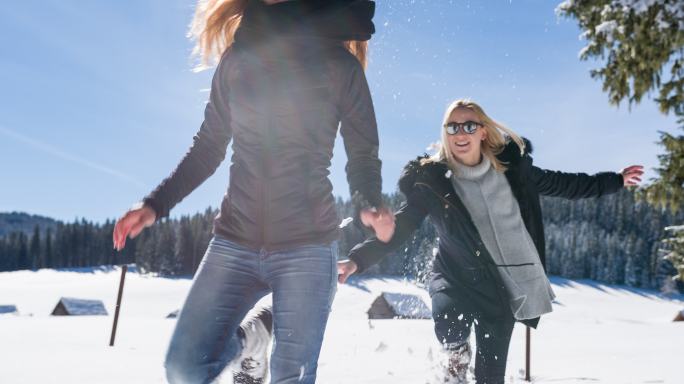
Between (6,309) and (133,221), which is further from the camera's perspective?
(6,309)

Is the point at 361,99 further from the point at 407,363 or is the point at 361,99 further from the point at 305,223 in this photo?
the point at 407,363

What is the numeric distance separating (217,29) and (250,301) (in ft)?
4.49

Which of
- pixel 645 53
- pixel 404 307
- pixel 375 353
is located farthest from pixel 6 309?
pixel 645 53

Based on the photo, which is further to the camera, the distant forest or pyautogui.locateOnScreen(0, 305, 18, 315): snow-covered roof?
the distant forest

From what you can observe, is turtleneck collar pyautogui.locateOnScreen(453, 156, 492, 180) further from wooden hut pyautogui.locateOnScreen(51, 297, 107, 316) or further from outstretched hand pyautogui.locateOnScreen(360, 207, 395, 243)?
wooden hut pyautogui.locateOnScreen(51, 297, 107, 316)

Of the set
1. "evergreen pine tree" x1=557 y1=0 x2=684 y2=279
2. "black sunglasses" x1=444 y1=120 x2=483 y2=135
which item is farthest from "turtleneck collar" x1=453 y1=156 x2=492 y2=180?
"evergreen pine tree" x1=557 y1=0 x2=684 y2=279

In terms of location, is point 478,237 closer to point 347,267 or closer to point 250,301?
point 347,267

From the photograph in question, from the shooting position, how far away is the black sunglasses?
3.96 m

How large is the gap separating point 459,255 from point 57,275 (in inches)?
4289

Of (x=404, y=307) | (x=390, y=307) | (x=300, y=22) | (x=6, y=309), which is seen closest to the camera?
(x=300, y=22)

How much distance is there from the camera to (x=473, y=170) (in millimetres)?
3889

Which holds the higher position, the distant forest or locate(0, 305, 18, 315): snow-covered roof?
the distant forest

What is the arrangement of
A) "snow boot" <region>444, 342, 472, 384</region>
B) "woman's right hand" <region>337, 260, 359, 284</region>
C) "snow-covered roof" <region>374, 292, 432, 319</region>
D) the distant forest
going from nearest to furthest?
1. "woman's right hand" <region>337, 260, 359, 284</region>
2. "snow boot" <region>444, 342, 472, 384</region>
3. "snow-covered roof" <region>374, 292, 432, 319</region>
4. the distant forest

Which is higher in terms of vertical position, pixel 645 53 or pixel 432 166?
pixel 645 53
